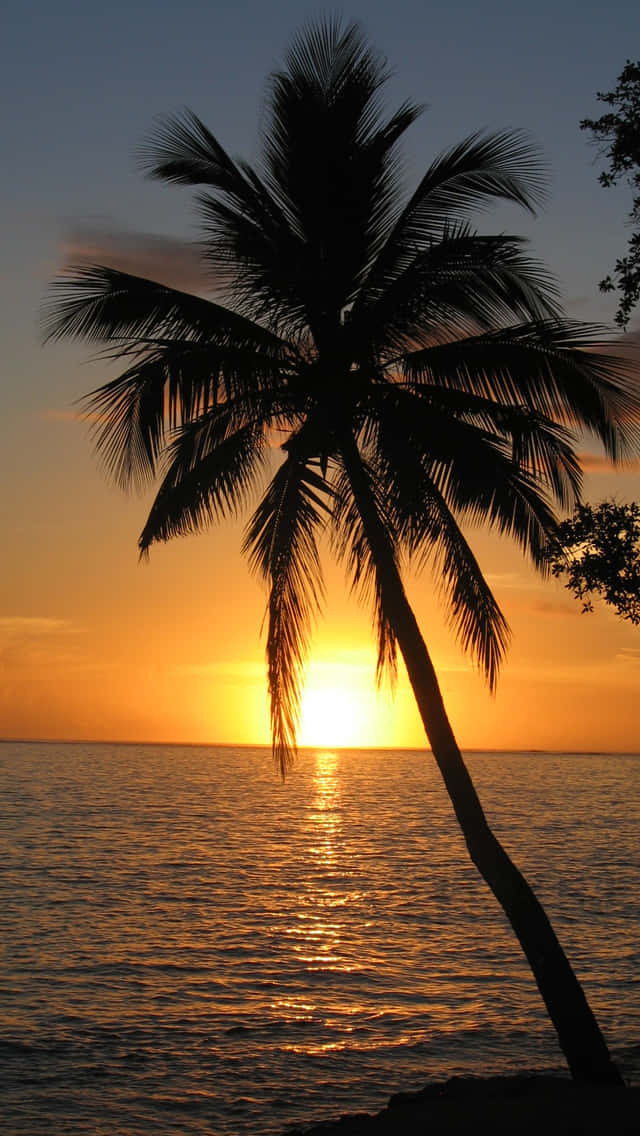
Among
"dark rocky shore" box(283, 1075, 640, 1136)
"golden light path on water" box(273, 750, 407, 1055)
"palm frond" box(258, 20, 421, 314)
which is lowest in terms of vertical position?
"golden light path on water" box(273, 750, 407, 1055)

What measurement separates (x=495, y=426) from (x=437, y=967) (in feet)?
51.3

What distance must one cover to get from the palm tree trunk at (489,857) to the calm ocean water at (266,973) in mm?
Result: 3866

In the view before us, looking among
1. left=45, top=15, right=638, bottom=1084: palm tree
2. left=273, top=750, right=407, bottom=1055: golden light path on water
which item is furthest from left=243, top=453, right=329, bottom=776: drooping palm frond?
left=273, top=750, right=407, bottom=1055: golden light path on water

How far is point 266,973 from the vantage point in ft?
75.9

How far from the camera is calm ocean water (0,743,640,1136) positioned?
15.3 m

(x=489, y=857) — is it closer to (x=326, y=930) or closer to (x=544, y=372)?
(x=544, y=372)

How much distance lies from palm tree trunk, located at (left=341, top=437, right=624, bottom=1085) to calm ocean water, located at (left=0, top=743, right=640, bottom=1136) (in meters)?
3.87

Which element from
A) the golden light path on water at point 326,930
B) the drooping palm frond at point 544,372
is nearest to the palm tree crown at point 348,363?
the drooping palm frond at point 544,372

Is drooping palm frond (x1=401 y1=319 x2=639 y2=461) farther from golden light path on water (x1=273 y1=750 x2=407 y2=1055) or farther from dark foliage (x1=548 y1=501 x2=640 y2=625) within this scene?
golden light path on water (x1=273 y1=750 x2=407 y2=1055)

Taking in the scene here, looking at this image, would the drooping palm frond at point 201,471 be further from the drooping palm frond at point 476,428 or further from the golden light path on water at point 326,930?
the golden light path on water at point 326,930

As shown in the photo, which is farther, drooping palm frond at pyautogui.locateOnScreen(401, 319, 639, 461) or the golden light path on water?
the golden light path on water

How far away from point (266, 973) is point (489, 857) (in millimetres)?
13482

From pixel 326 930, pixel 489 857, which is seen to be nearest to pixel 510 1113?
pixel 489 857

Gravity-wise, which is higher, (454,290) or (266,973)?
(454,290)
